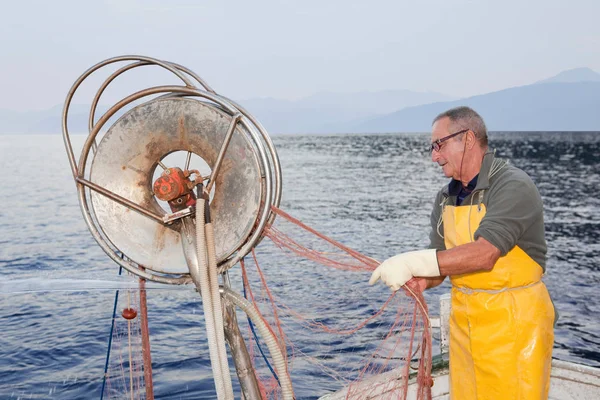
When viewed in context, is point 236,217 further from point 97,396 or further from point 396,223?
point 396,223

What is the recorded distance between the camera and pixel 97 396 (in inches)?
337

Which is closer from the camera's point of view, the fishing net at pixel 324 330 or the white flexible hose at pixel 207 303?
the white flexible hose at pixel 207 303

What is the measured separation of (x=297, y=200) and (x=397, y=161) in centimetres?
3413

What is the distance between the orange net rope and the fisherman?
→ 0.28 m

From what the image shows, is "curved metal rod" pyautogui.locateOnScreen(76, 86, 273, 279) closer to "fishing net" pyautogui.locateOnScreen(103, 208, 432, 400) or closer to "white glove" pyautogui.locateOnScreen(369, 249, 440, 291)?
"fishing net" pyautogui.locateOnScreen(103, 208, 432, 400)

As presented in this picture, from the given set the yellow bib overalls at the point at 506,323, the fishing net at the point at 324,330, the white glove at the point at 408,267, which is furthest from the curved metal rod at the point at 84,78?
the yellow bib overalls at the point at 506,323

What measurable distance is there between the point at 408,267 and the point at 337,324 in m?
8.33

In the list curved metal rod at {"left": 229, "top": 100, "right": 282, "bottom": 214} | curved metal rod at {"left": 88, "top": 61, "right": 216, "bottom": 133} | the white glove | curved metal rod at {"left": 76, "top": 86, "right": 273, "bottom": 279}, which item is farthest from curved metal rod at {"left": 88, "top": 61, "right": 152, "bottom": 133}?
the white glove

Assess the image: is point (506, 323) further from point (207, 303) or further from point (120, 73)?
point (120, 73)

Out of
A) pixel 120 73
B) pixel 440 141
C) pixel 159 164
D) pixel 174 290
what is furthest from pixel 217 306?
pixel 174 290

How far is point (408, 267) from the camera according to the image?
10.5 ft

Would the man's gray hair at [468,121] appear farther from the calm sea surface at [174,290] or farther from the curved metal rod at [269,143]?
the calm sea surface at [174,290]

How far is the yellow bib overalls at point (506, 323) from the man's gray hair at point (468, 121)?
436mm

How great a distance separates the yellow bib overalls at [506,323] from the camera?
337cm
